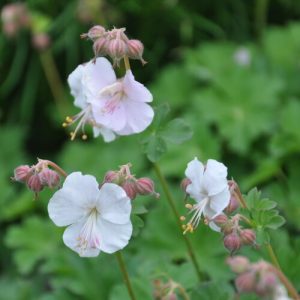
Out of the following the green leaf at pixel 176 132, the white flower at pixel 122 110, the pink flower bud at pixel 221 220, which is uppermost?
the white flower at pixel 122 110

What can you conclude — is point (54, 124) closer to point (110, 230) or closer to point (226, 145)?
point (226, 145)

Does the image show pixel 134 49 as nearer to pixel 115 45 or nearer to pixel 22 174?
pixel 115 45

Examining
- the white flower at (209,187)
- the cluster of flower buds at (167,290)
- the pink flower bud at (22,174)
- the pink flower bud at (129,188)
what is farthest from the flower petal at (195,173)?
the pink flower bud at (22,174)

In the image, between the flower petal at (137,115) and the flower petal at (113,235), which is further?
the flower petal at (137,115)

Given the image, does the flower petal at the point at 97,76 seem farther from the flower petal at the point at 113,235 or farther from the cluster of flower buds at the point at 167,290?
the cluster of flower buds at the point at 167,290

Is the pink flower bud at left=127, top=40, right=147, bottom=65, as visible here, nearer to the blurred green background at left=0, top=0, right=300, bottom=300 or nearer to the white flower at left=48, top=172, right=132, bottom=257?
the white flower at left=48, top=172, right=132, bottom=257

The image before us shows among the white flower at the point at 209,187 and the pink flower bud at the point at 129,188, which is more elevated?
the pink flower bud at the point at 129,188
